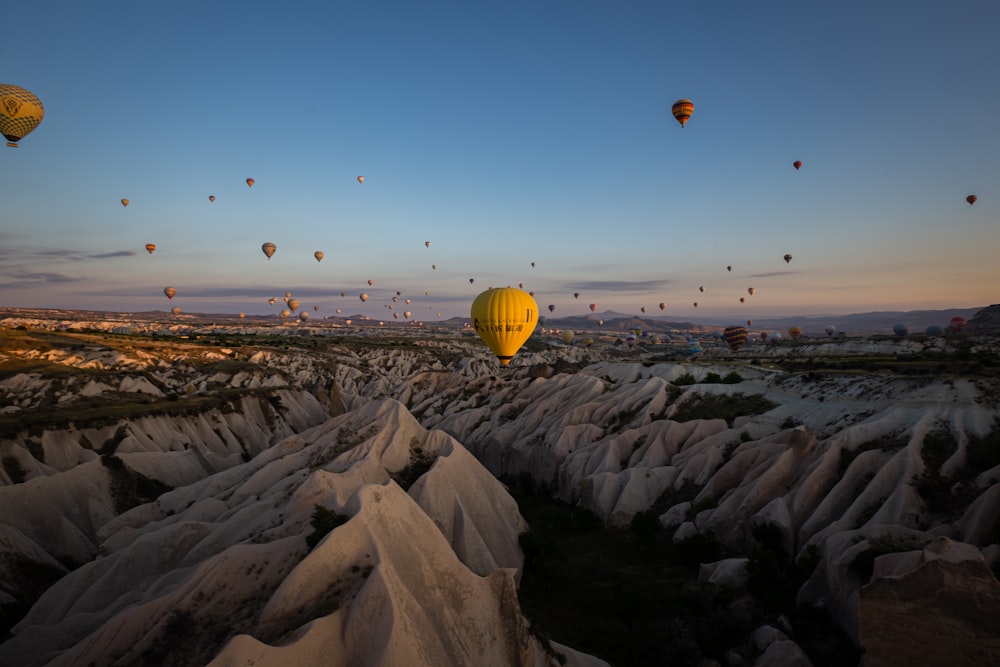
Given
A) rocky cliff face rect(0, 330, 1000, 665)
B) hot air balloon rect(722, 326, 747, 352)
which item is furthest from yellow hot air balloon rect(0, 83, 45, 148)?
hot air balloon rect(722, 326, 747, 352)

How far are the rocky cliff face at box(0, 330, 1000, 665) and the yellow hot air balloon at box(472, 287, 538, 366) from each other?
23.5ft

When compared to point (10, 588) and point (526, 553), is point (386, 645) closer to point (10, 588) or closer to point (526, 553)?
point (526, 553)

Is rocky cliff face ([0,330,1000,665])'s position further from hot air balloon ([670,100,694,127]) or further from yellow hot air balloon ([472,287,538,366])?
hot air balloon ([670,100,694,127])

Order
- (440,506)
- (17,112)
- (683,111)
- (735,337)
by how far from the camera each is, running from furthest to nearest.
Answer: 1. (735,337)
2. (683,111)
3. (17,112)
4. (440,506)

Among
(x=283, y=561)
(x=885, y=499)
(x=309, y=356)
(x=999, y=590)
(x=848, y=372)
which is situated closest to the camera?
(x=999, y=590)

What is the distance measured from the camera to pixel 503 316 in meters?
52.5

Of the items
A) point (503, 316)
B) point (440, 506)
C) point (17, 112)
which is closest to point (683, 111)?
point (503, 316)

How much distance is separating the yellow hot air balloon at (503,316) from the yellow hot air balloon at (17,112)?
1535 inches

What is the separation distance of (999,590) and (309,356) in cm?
9943

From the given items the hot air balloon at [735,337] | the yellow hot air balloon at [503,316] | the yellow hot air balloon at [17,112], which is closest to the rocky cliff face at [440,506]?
the yellow hot air balloon at [503,316]

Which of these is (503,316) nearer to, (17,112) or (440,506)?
(440,506)

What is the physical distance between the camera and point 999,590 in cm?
1289

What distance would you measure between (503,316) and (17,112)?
137 ft

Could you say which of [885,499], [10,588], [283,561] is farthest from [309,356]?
[885,499]
